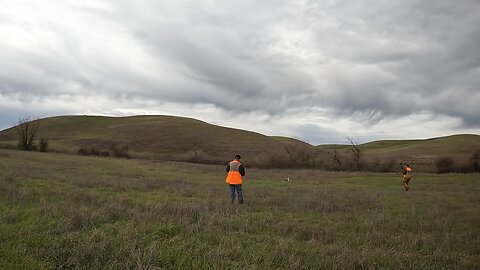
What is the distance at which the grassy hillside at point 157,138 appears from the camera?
8175cm

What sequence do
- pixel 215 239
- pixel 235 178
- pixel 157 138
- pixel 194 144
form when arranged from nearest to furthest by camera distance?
pixel 215 239 → pixel 235 178 → pixel 194 144 → pixel 157 138

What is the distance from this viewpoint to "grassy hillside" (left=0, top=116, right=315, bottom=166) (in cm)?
8175

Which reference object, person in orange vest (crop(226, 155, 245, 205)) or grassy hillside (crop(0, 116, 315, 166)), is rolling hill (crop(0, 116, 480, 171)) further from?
person in orange vest (crop(226, 155, 245, 205))

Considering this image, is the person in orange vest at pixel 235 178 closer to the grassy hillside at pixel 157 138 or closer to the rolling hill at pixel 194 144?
the rolling hill at pixel 194 144

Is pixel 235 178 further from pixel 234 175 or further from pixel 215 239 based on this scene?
pixel 215 239

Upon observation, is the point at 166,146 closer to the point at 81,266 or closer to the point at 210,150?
the point at 210,150

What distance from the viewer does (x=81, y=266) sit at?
550 centimetres

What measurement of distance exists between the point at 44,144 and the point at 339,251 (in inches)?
2936

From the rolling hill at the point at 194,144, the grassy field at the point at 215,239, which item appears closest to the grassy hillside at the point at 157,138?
the rolling hill at the point at 194,144

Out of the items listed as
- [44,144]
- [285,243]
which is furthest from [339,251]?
[44,144]

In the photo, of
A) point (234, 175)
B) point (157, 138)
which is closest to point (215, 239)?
point (234, 175)

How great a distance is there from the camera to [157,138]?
98500 mm

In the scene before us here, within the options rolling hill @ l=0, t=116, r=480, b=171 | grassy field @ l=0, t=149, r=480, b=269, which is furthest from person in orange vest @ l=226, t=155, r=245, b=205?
rolling hill @ l=0, t=116, r=480, b=171

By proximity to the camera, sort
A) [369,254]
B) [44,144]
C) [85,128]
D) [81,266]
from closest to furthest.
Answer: [81,266], [369,254], [44,144], [85,128]
